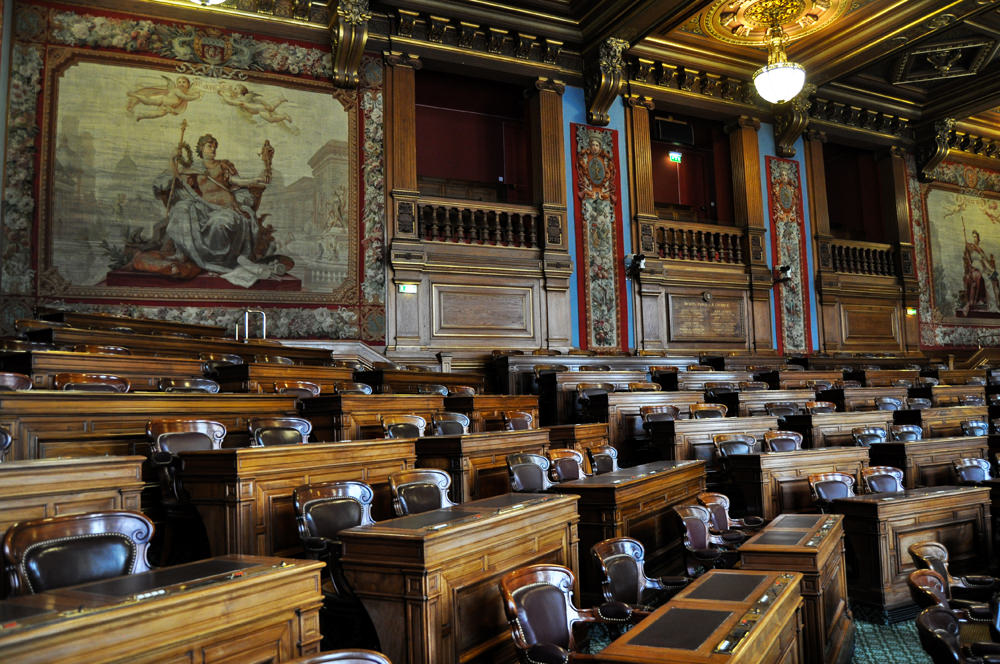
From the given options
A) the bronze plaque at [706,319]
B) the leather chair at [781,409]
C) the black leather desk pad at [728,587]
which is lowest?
the black leather desk pad at [728,587]

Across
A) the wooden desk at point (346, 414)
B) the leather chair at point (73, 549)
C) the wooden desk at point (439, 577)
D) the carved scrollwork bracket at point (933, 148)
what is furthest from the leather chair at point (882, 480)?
the carved scrollwork bracket at point (933, 148)

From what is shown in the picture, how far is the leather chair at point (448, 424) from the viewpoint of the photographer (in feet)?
19.0

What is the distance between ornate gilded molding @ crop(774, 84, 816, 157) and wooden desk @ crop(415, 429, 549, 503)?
9.34m

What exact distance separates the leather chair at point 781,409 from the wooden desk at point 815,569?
409 centimetres

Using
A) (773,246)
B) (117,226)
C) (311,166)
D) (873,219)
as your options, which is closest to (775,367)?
(773,246)

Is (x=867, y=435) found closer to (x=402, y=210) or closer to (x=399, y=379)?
(x=399, y=379)

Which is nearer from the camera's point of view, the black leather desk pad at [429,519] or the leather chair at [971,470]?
the black leather desk pad at [429,519]

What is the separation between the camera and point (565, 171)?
1080 centimetres

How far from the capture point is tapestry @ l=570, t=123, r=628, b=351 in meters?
10.7

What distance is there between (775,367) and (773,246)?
7.47 ft

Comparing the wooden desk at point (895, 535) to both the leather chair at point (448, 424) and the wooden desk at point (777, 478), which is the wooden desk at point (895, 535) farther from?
the leather chair at point (448, 424)

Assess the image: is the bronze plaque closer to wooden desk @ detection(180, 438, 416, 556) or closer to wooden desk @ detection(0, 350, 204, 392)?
wooden desk @ detection(0, 350, 204, 392)

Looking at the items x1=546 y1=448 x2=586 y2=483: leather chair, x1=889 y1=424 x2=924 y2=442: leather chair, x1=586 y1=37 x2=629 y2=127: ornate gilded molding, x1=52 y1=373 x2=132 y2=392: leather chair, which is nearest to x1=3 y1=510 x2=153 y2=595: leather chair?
x1=52 y1=373 x2=132 y2=392: leather chair

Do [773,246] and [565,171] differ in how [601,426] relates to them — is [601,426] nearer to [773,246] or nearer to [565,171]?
[565,171]
